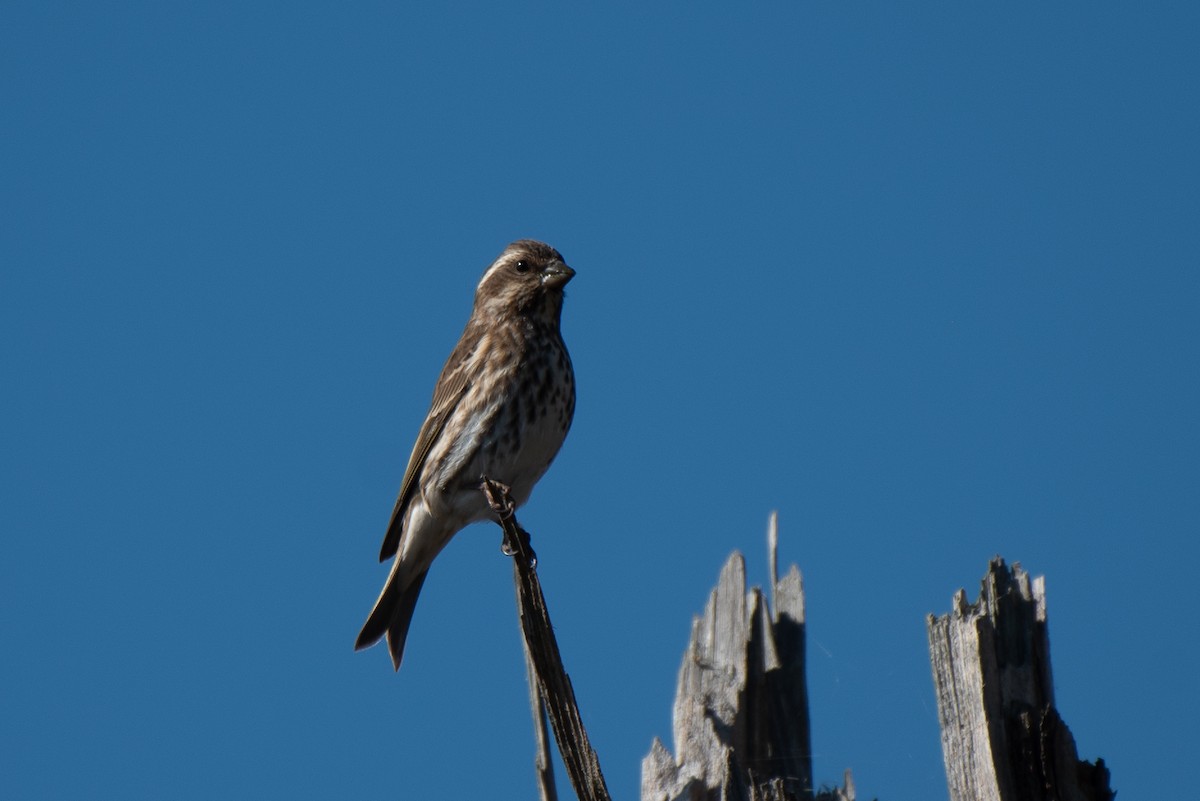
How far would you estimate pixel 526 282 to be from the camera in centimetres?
756

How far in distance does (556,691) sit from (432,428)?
368 centimetres

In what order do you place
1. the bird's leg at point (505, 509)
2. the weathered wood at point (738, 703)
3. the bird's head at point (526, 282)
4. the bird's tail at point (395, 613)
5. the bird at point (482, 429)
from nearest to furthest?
1. the weathered wood at point (738, 703)
2. the bird's leg at point (505, 509)
3. the bird at point (482, 429)
4. the bird's tail at point (395, 613)
5. the bird's head at point (526, 282)

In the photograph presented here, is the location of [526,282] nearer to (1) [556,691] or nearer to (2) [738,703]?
(2) [738,703]

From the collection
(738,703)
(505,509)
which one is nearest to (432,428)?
(505,509)

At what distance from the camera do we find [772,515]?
4.75 meters

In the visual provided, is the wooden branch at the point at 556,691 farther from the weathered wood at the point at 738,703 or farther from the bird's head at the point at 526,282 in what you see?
the bird's head at the point at 526,282

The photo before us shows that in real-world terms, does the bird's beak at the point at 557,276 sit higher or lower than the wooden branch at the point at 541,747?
higher

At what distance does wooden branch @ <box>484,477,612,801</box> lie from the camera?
3574mm

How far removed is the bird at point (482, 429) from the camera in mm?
6977

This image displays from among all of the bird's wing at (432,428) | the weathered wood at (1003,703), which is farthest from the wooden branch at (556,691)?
the bird's wing at (432,428)

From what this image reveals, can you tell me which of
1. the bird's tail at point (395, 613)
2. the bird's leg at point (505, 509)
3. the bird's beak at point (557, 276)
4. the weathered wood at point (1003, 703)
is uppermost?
the bird's beak at point (557, 276)

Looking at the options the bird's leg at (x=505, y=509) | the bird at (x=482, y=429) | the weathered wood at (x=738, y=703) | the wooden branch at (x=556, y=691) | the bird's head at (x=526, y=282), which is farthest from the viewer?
the bird's head at (x=526, y=282)

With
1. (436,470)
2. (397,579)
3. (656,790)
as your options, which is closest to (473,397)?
(436,470)

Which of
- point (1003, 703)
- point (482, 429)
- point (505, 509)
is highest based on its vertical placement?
point (482, 429)
